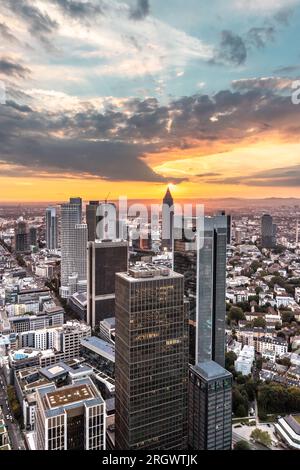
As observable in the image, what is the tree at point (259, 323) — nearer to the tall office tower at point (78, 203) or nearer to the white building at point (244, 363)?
the white building at point (244, 363)

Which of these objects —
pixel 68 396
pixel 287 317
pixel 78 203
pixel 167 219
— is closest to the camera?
pixel 68 396

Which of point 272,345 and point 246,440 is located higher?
point 272,345

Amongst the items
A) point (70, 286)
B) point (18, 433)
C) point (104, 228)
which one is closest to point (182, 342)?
point (18, 433)

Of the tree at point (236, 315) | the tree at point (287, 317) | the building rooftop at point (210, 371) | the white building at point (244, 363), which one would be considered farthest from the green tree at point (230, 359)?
the tree at point (287, 317)

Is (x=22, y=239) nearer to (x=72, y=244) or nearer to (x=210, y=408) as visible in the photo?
(x=72, y=244)

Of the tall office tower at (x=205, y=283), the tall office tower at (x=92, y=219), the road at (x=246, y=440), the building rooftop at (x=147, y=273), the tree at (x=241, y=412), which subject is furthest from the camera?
the tall office tower at (x=92, y=219)

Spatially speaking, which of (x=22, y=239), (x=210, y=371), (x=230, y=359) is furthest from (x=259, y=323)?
(x=22, y=239)

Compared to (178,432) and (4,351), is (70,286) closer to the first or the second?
(4,351)
